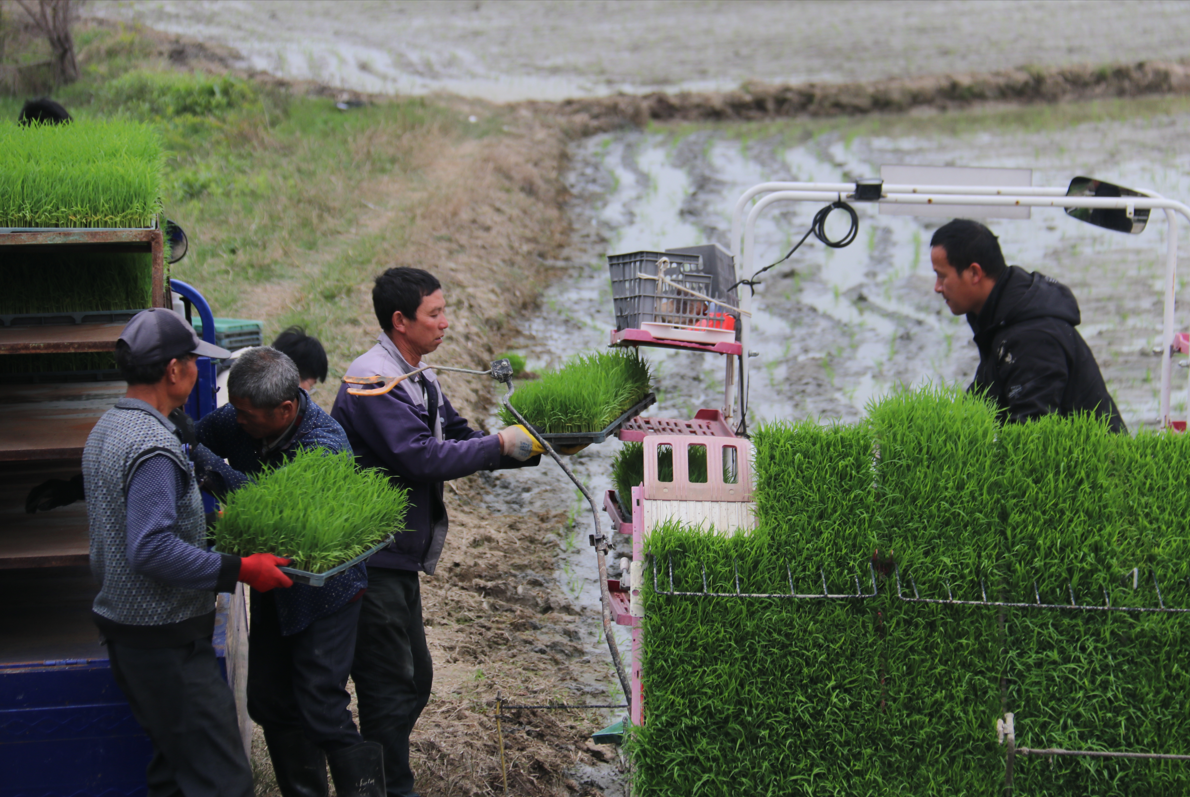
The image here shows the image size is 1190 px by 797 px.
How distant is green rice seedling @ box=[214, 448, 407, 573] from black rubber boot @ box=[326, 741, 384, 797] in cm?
62

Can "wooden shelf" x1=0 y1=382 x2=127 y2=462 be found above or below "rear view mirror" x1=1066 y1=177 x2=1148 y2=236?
below

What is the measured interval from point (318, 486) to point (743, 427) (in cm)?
169

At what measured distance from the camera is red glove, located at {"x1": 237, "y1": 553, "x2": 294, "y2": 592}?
2.54 metres

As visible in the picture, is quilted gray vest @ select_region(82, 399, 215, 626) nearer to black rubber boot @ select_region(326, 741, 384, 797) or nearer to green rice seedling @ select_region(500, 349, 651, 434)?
black rubber boot @ select_region(326, 741, 384, 797)

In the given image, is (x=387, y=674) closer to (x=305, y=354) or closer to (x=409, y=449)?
(x=409, y=449)

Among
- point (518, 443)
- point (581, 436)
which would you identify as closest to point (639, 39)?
point (581, 436)

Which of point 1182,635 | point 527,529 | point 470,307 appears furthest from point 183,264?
point 1182,635

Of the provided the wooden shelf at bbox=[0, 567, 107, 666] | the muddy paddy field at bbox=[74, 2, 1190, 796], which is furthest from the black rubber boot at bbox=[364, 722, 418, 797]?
the wooden shelf at bbox=[0, 567, 107, 666]

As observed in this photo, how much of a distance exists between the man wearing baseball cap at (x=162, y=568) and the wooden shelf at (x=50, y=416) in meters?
0.48

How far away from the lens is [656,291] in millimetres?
3559

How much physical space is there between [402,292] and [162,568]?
3.92ft

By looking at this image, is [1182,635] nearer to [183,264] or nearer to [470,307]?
[470,307]

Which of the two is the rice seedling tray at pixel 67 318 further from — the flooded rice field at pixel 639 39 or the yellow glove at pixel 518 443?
the flooded rice field at pixel 639 39

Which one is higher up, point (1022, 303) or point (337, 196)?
point (337, 196)
